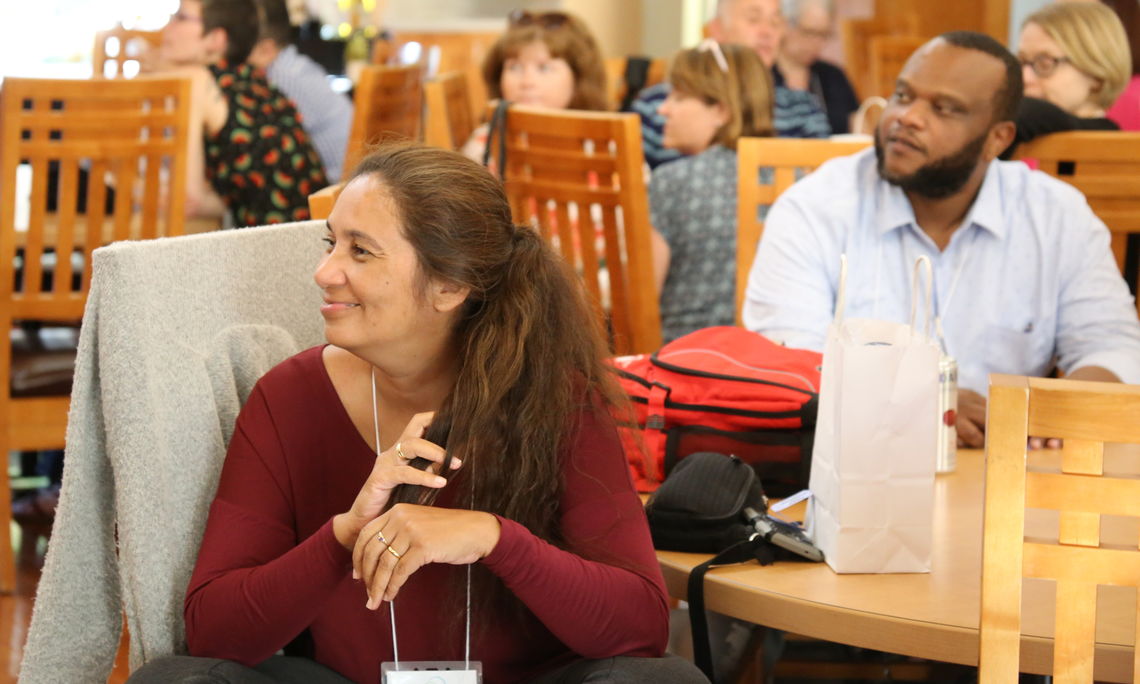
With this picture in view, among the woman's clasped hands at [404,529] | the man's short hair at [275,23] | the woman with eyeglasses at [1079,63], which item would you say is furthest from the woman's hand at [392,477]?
the man's short hair at [275,23]

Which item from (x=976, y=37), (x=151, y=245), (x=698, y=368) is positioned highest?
(x=976, y=37)

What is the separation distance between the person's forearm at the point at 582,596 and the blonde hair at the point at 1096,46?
2510 mm

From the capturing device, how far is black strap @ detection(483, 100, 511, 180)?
10.0 feet

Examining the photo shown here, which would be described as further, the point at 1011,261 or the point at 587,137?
the point at 587,137

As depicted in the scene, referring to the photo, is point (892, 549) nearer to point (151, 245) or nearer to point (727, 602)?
point (727, 602)

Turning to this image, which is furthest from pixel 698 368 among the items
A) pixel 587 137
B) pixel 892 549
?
pixel 587 137

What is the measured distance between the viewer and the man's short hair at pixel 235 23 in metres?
4.10

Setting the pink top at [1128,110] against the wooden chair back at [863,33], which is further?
the wooden chair back at [863,33]

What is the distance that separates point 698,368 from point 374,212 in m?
0.49

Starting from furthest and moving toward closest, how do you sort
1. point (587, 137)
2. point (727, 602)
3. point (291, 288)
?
1. point (587, 137)
2. point (291, 288)
3. point (727, 602)

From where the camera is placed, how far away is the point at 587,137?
2.96 meters

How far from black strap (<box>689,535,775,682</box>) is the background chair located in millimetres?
1826

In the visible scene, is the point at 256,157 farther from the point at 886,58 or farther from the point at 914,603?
the point at 886,58

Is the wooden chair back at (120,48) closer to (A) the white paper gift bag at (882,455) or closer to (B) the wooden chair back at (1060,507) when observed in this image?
(A) the white paper gift bag at (882,455)
